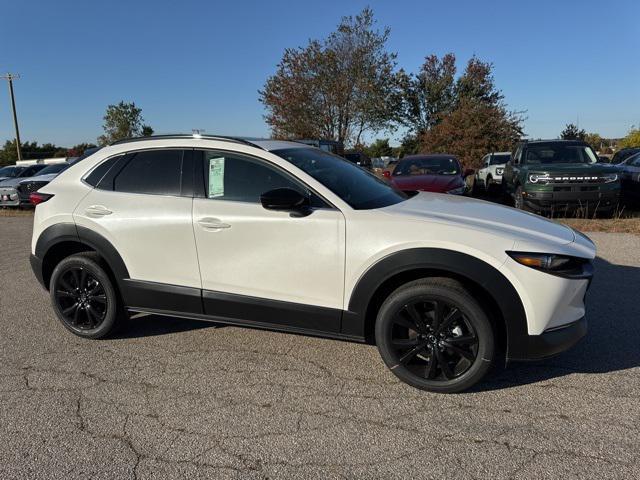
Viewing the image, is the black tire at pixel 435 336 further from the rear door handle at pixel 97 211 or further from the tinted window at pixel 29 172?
the tinted window at pixel 29 172

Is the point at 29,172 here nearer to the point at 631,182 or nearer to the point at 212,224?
the point at 212,224

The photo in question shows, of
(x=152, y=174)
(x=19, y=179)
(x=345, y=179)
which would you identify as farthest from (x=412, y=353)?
(x=19, y=179)

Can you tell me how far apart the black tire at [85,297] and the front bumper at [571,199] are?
8.02 metres

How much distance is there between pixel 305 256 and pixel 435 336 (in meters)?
1.03

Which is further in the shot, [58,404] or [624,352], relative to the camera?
[624,352]

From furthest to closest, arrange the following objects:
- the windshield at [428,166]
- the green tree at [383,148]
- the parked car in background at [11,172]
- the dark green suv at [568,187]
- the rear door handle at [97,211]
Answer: the green tree at [383,148] < the parked car in background at [11,172] < the windshield at [428,166] < the dark green suv at [568,187] < the rear door handle at [97,211]

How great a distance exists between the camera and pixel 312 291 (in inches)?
135

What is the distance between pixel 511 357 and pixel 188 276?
2.41 meters

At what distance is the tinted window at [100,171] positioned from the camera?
4172 mm

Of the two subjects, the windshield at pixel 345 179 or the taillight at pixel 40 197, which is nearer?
the windshield at pixel 345 179

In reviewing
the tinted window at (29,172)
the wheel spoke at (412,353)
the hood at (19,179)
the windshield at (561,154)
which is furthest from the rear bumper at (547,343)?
the tinted window at (29,172)

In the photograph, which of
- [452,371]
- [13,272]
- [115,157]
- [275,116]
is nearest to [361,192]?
[452,371]

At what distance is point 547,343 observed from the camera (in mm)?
3037

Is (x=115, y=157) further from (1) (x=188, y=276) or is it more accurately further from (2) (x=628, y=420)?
(2) (x=628, y=420)
